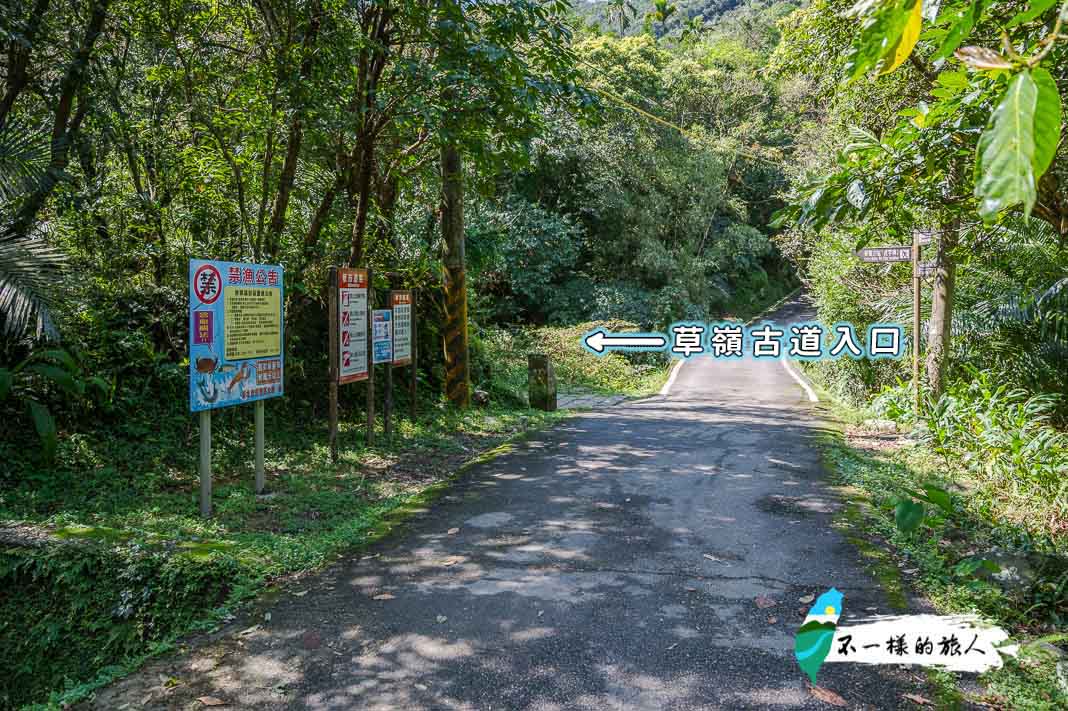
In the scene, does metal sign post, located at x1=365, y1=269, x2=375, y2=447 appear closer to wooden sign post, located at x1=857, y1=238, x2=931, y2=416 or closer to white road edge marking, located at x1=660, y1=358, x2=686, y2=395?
wooden sign post, located at x1=857, y1=238, x2=931, y2=416

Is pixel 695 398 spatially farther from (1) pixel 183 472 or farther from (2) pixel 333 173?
(1) pixel 183 472

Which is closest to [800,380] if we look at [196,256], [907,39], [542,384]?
[542,384]

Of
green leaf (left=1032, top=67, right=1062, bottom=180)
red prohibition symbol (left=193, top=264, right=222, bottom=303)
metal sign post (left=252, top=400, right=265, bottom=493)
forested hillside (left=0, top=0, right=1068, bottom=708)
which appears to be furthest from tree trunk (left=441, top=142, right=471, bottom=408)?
green leaf (left=1032, top=67, right=1062, bottom=180)

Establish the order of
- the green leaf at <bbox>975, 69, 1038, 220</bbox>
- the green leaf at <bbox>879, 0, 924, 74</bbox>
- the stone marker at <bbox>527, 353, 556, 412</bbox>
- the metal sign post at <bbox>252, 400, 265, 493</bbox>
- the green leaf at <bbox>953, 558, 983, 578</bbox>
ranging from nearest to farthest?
the green leaf at <bbox>975, 69, 1038, 220</bbox>
the green leaf at <bbox>879, 0, 924, 74</bbox>
the green leaf at <bbox>953, 558, 983, 578</bbox>
the metal sign post at <bbox>252, 400, 265, 493</bbox>
the stone marker at <bbox>527, 353, 556, 412</bbox>

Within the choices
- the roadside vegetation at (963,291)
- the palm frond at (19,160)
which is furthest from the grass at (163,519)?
the roadside vegetation at (963,291)

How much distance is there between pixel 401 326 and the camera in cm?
962

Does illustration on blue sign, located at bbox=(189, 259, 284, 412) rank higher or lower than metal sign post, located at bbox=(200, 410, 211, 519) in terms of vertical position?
higher

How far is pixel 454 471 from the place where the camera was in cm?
779

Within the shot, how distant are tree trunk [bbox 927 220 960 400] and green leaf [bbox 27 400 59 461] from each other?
971cm

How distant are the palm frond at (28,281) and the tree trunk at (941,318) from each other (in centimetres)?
955

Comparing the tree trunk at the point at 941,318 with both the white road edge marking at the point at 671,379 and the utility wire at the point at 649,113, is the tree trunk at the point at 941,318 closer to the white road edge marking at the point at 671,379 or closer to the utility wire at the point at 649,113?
the utility wire at the point at 649,113

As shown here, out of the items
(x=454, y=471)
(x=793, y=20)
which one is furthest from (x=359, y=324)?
(x=793, y=20)

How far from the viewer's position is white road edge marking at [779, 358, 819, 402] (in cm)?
1698

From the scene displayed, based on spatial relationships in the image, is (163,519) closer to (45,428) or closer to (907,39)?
(45,428)
